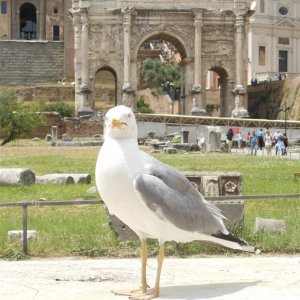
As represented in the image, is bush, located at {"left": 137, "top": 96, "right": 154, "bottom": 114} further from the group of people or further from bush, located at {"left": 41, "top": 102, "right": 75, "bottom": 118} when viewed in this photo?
the group of people

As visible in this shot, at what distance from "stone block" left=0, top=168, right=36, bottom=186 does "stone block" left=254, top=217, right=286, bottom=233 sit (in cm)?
1009

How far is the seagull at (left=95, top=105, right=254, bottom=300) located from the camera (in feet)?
19.0

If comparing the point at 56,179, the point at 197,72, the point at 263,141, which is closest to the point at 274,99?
the point at 197,72

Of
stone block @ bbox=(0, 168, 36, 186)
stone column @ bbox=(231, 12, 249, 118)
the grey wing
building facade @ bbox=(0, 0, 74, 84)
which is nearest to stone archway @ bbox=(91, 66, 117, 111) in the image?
building facade @ bbox=(0, 0, 74, 84)

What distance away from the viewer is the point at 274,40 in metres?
70.5

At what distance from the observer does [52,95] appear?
66.9m

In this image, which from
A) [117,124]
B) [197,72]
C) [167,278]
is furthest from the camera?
[197,72]

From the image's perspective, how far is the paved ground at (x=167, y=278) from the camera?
6.01 metres

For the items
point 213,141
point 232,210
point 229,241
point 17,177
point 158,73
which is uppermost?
point 158,73

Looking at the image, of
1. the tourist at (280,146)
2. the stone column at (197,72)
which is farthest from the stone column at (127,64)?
the tourist at (280,146)

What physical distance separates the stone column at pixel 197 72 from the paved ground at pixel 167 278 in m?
44.8

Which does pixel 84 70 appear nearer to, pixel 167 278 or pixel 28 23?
pixel 28 23

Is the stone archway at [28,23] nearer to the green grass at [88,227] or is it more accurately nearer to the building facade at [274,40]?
the building facade at [274,40]

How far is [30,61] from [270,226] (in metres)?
68.7
